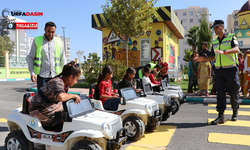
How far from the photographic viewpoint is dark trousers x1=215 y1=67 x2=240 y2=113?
5.34 metres

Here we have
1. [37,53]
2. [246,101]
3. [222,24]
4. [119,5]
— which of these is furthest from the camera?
[119,5]

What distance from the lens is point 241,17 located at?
144 ft

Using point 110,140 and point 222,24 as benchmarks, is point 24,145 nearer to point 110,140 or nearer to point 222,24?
point 110,140

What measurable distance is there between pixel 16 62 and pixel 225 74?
28057 millimetres

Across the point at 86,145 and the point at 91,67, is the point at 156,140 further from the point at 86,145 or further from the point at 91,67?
the point at 91,67

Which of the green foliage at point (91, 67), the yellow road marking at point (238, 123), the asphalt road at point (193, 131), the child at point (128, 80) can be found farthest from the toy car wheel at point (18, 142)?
the green foliage at point (91, 67)

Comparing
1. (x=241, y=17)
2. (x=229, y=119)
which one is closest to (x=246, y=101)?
(x=229, y=119)

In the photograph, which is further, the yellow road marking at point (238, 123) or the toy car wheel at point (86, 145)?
the yellow road marking at point (238, 123)

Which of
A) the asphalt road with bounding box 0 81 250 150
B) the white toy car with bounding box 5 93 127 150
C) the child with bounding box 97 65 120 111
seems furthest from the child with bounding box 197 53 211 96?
the white toy car with bounding box 5 93 127 150

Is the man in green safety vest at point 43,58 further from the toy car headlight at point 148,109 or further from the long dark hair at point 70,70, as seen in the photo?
the toy car headlight at point 148,109

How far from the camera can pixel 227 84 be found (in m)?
5.46

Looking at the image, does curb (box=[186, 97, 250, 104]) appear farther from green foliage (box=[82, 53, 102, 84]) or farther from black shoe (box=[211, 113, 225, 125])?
green foliage (box=[82, 53, 102, 84])

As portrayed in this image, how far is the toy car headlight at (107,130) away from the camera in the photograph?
106 inches

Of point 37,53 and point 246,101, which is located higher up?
point 37,53
